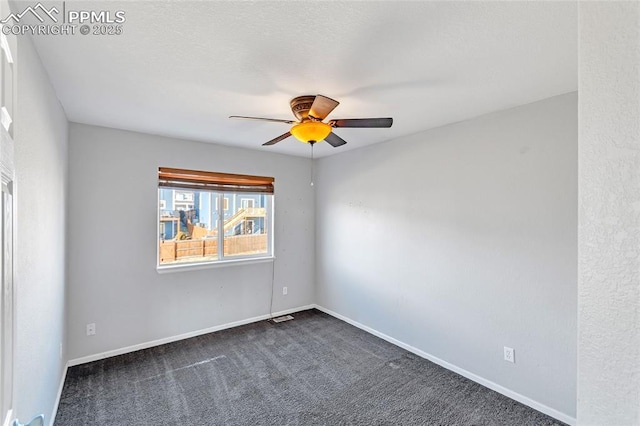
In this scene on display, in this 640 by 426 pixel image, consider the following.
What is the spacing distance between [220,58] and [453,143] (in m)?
2.17

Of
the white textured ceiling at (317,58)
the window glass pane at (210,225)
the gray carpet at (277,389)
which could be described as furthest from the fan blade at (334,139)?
the gray carpet at (277,389)

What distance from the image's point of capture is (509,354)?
241cm

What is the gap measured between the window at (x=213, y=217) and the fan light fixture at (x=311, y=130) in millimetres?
1972

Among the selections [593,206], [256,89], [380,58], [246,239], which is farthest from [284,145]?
[593,206]

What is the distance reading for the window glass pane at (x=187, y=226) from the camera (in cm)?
346

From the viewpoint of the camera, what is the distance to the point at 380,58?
1666 millimetres

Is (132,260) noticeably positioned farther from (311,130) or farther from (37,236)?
(311,130)

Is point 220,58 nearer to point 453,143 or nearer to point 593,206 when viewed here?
point 593,206

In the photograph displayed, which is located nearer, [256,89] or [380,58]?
[380,58]

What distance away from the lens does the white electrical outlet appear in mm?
2387

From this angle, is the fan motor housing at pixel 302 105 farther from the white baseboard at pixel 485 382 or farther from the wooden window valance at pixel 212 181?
the white baseboard at pixel 485 382

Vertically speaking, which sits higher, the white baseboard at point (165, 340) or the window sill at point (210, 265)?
the window sill at point (210, 265)

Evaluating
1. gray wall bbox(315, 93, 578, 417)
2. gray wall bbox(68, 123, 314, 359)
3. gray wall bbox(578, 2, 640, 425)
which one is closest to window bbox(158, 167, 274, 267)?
gray wall bbox(68, 123, 314, 359)

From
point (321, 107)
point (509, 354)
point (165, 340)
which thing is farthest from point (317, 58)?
point (165, 340)
